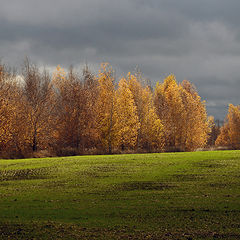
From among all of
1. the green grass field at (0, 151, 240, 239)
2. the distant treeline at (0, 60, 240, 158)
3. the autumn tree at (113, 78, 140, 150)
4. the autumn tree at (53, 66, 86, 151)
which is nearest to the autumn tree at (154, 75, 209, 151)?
the distant treeline at (0, 60, 240, 158)

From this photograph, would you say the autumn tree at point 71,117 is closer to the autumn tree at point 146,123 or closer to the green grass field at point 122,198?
the autumn tree at point 146,123

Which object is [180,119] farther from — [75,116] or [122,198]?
[122,198]

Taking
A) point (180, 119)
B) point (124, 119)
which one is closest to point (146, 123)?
point (124, 119)

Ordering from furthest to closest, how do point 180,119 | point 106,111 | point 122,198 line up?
point 180,119, point 106,111, point 122,198

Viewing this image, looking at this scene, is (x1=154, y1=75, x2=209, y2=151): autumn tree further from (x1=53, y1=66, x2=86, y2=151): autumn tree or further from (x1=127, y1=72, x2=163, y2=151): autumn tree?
(x1=53, y1=66, x2=86, y2=151): autumn tree

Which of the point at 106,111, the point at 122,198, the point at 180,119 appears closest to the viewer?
the point at 122,198

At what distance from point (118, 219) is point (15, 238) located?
176 inches

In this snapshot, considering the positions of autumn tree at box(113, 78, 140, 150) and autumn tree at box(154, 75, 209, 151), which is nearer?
autumn tree at box(113, 78, 140, 150)

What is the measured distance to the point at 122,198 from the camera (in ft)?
65.4

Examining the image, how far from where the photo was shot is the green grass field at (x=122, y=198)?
12781mm

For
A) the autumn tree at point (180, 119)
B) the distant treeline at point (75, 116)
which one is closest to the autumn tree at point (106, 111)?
the distant treeline at point (75, 116)

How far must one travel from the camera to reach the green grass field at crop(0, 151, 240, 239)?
41.9ft

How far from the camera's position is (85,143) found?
195ft

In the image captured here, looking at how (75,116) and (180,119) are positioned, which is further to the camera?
(180,119)
